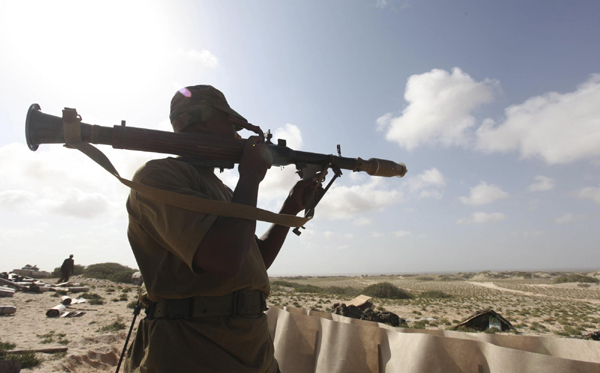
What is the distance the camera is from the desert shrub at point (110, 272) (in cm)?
2812

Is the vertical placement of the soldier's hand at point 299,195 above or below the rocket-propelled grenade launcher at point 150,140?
below

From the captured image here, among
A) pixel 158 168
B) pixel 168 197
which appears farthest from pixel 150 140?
pixel 168 197

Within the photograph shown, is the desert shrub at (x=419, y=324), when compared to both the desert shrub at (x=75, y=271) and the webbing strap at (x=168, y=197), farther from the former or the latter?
the desert shrub at (x=75, y=271)

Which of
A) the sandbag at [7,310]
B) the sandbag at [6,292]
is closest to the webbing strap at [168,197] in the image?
the sandbag at [7,310]

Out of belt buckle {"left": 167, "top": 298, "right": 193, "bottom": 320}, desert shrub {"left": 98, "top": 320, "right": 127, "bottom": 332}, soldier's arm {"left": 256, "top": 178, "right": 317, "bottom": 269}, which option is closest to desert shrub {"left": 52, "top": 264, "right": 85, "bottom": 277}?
desert shrub {"left": 98, "top": 320, "right": 127, "bottom": 332}

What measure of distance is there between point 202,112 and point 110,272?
37.6m

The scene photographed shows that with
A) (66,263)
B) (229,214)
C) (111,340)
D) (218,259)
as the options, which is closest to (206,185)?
(229,214)

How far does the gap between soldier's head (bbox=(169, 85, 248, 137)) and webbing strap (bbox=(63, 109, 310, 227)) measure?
62 cm

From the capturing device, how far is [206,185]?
6.64 feet

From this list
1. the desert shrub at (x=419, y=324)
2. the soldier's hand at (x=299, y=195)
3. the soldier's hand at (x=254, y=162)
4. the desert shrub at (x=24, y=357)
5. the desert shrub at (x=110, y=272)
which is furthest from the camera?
the desert shrub at (x=110, y=272)

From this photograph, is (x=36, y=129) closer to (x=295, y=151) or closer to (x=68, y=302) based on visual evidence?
(x=295, y=151)

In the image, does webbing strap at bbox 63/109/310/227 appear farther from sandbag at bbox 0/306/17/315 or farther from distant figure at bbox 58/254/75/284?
distant figure at bbox 58/254/75/284

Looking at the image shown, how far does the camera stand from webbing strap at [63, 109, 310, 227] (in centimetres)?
158

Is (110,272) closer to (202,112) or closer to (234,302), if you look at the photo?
(202,112)
